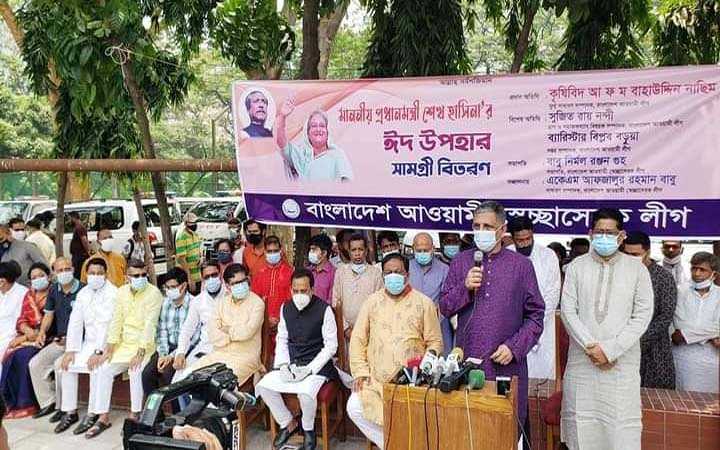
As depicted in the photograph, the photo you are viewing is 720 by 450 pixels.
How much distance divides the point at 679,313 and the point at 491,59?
21.0 meters

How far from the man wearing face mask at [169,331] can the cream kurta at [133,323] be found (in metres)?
0.10

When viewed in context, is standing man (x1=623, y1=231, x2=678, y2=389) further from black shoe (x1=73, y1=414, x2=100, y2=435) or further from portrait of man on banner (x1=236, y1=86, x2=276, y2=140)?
black shoe (x1=73, y1=414, x2=100, y2=435)

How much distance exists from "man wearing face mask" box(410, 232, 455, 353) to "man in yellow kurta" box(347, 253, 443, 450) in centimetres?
70

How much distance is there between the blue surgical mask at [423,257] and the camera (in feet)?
17.4

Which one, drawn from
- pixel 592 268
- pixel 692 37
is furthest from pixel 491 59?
pixel 592 268

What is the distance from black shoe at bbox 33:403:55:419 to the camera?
5.74 metres

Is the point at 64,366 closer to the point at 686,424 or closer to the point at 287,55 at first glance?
the point at 287,55

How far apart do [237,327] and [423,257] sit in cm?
159

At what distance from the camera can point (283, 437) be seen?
4.87 m

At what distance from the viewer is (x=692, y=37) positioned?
7.22 m

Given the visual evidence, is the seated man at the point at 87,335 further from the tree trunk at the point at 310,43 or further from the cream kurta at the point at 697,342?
the cream kurta at the point at 697,342

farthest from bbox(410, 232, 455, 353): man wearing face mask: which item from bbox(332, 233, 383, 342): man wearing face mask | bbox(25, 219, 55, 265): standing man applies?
bbox(25, 219, 55, 265): standing man

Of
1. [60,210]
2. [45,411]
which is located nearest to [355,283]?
[45,411]

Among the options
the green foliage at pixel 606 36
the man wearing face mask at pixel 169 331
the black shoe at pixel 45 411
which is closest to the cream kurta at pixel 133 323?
the man wearing face mask at pixel 169 331
